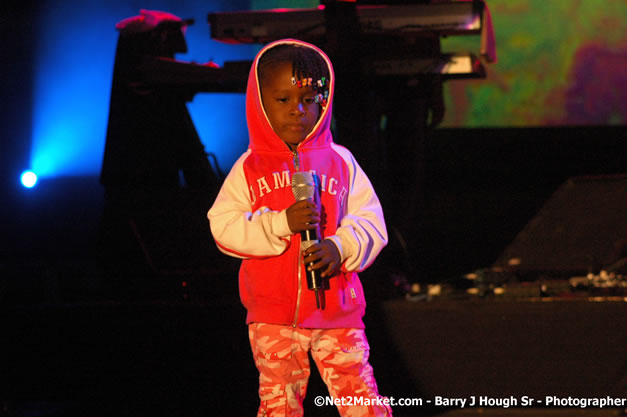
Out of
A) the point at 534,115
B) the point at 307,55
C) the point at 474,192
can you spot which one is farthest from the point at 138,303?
the point at 534,115

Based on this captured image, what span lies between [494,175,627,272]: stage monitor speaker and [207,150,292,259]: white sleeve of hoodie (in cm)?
196

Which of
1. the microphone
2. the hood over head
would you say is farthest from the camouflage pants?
the hood over head

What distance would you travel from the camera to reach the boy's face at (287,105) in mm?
1839

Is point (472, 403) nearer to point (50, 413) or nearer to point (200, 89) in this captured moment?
point (50, 413)

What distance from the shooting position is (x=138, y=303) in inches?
113

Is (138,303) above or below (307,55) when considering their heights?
below

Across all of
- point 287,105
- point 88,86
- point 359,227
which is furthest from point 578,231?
point 88,86

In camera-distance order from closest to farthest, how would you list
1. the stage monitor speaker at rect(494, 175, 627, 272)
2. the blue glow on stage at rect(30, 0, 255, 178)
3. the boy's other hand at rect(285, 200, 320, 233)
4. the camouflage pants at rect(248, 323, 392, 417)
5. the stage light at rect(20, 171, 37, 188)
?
1. the boy's other hand at rect(285, 200, 320, 233)
2. the camouflage pants at rect(248, 323, 392, 417)
3. the stage monitor speaker at rect(494, 175, 627, 272)
4. the stage light at rect(20, 171, 37, 188)
5. the blue glow on stage at rect(30, 0, 255, 178)

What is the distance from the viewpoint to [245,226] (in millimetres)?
1792

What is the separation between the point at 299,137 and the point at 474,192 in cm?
286

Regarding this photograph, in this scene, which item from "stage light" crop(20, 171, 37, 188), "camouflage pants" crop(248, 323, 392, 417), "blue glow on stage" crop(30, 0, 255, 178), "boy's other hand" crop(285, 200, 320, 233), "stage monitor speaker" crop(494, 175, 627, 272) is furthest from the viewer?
"blue glow on stage" crop(30, 0, 255, 178)

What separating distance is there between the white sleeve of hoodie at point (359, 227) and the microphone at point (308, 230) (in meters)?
0.09

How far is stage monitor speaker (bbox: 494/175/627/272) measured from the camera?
339 cm

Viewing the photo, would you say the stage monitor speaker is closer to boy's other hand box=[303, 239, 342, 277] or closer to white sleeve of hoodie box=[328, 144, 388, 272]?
Result: white sleeve of hoodie box=[328, 144, 388, 272]
